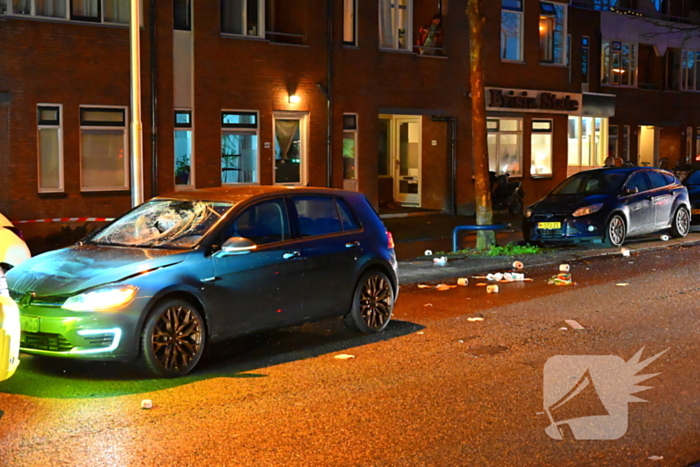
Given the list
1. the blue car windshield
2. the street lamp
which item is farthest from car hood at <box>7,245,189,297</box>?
the blue car windshield

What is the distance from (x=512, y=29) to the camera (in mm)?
29719

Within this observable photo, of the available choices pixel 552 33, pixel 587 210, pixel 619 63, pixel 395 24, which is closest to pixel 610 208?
pixel 587 210

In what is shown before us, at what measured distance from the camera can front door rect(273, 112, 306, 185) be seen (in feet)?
78.6

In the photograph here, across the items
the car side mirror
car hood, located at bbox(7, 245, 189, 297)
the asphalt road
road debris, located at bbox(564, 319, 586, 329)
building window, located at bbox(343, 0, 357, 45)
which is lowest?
the asphalt road

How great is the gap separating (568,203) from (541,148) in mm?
12726

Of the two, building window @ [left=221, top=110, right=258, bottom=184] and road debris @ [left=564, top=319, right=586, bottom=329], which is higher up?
building window @ [left=221, top=110, right=258, bottom=184]

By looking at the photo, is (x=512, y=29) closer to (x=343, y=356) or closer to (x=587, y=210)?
(x=587, y=210)

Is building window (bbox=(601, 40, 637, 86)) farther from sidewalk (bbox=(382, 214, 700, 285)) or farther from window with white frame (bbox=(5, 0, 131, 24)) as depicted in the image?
window with white frame (bbox=(5, 0, 131, 24))

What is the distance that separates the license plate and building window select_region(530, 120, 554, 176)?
24556 mm

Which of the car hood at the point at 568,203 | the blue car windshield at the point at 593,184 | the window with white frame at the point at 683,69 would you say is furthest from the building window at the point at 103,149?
the window with white frame at the point at 683,69

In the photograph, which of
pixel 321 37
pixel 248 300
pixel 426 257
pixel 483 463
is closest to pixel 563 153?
pixel 321 37

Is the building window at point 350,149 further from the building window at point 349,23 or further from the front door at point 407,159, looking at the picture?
the front door at point 407,159

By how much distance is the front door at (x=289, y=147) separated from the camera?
24.0 metres

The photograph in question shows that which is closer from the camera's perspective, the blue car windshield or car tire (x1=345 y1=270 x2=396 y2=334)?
car tire (x1=345 y1=270 x2=396 y2=334)
